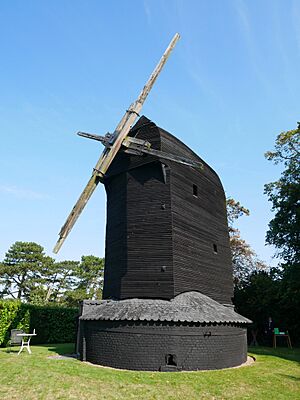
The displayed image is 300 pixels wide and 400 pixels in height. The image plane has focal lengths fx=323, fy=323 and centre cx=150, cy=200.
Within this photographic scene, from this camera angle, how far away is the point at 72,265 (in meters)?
44.2

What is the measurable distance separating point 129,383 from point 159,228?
6668 millimetres

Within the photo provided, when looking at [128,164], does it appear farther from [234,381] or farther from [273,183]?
[273,183]

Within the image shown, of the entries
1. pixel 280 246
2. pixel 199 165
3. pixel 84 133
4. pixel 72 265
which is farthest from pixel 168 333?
pixel 72 265

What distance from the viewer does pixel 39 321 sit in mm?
20297

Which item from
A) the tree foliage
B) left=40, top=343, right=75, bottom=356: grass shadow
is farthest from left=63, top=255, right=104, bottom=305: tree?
left=40, top=343, right=75, bottom=356: grass shadow

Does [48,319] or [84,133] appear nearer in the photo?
[84,133]

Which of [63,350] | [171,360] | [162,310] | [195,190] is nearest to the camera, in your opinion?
[171,360]

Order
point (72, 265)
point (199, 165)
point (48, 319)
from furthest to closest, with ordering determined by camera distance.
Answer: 1. point (72, 265)
2. point (48, 319)
3. point (199, 165)

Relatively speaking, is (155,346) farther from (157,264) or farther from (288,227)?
(288,227)

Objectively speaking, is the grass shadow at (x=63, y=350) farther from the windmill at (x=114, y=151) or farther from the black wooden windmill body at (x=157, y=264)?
the windmill at (x=114, y=151)

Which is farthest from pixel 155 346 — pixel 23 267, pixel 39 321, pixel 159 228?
pixel 23 267

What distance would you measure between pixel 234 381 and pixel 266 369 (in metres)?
3.15

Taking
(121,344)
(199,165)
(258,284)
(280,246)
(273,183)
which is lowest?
(121,344)

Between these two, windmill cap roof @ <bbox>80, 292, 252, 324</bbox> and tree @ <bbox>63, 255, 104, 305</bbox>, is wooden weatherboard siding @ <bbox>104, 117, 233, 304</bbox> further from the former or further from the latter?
tree @ <bbox>63, 255, 104, 305</bbox>
